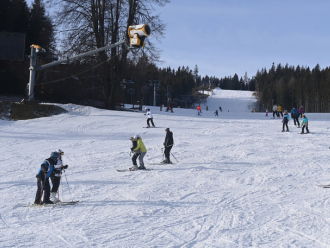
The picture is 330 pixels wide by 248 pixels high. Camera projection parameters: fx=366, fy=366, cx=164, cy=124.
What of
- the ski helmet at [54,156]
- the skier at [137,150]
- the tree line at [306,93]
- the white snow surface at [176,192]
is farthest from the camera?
the tree line at [306,93]

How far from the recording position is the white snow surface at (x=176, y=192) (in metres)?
6.84

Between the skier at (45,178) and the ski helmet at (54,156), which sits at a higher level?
the ski helmet at (54,156)

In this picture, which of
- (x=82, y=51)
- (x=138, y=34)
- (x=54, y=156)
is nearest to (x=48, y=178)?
(x=54, y=156)

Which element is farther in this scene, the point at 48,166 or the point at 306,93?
the point at 306,93

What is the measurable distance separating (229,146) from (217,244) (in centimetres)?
1232

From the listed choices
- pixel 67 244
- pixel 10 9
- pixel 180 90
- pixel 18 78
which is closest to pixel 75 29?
pixel 18 78

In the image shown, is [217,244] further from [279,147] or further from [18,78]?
[18,78]

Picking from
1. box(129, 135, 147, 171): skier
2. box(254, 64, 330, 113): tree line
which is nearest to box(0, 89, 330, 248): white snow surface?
box(129, 135, 147, 171): skier

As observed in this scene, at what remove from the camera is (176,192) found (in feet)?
33.8

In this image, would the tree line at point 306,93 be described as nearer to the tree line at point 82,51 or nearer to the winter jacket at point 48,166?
the tree line at point 82,51

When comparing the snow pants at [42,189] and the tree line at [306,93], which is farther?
the tree line at [306,93]

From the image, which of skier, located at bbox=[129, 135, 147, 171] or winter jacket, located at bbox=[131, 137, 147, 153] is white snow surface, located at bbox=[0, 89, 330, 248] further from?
winter jacket, located at bbox=[131, 137, 147, 153]

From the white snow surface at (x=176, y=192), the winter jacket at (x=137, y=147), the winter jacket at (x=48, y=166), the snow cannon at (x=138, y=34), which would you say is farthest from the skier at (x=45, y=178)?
the snow cannon at (x=138, y=34)

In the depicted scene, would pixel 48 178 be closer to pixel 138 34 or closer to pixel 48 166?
pixel 48 166
